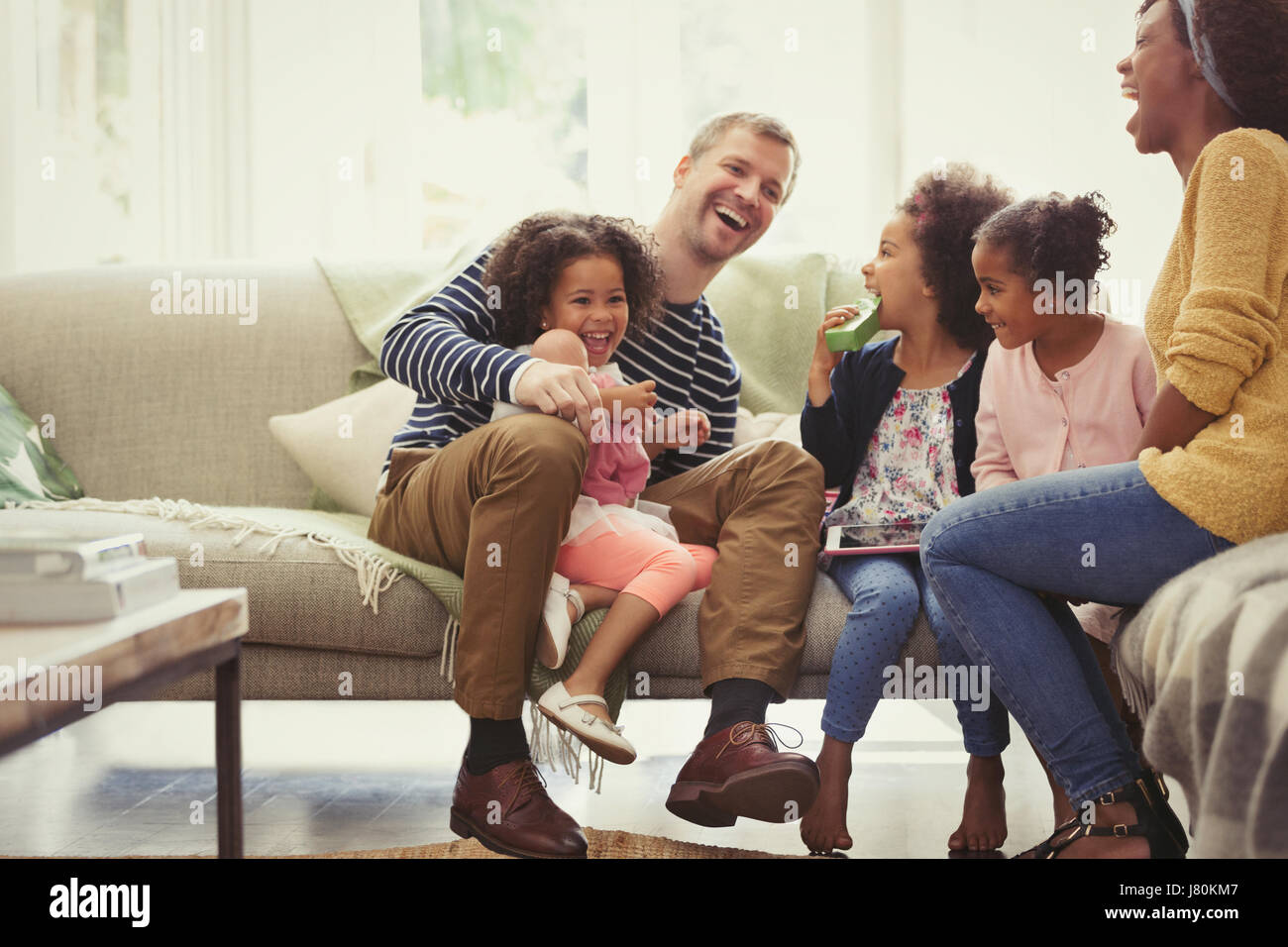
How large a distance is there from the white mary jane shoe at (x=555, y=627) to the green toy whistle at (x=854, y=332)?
1.84 ft

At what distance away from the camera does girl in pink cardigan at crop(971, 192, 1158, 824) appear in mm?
1526

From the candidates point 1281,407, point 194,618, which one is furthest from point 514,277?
point 1281,407

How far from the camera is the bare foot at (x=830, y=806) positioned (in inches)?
56.6

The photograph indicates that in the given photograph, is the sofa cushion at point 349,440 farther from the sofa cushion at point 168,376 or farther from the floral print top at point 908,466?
the floral print top at point 908,466

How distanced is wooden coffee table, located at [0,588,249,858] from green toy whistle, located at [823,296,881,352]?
980mm

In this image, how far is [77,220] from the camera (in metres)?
3.14

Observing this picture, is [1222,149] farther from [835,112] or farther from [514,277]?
[835,112]

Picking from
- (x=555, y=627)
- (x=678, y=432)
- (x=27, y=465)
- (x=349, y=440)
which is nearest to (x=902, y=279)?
(x=678, y=432)

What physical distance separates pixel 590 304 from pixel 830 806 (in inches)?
30.5

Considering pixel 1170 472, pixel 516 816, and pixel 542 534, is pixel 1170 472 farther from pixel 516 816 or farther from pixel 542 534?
pixel 516 816

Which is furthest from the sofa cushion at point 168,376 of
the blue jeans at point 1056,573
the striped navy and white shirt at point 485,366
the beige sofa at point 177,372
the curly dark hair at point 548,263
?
the blue jeans at point 1056,573

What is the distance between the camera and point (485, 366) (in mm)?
1524
